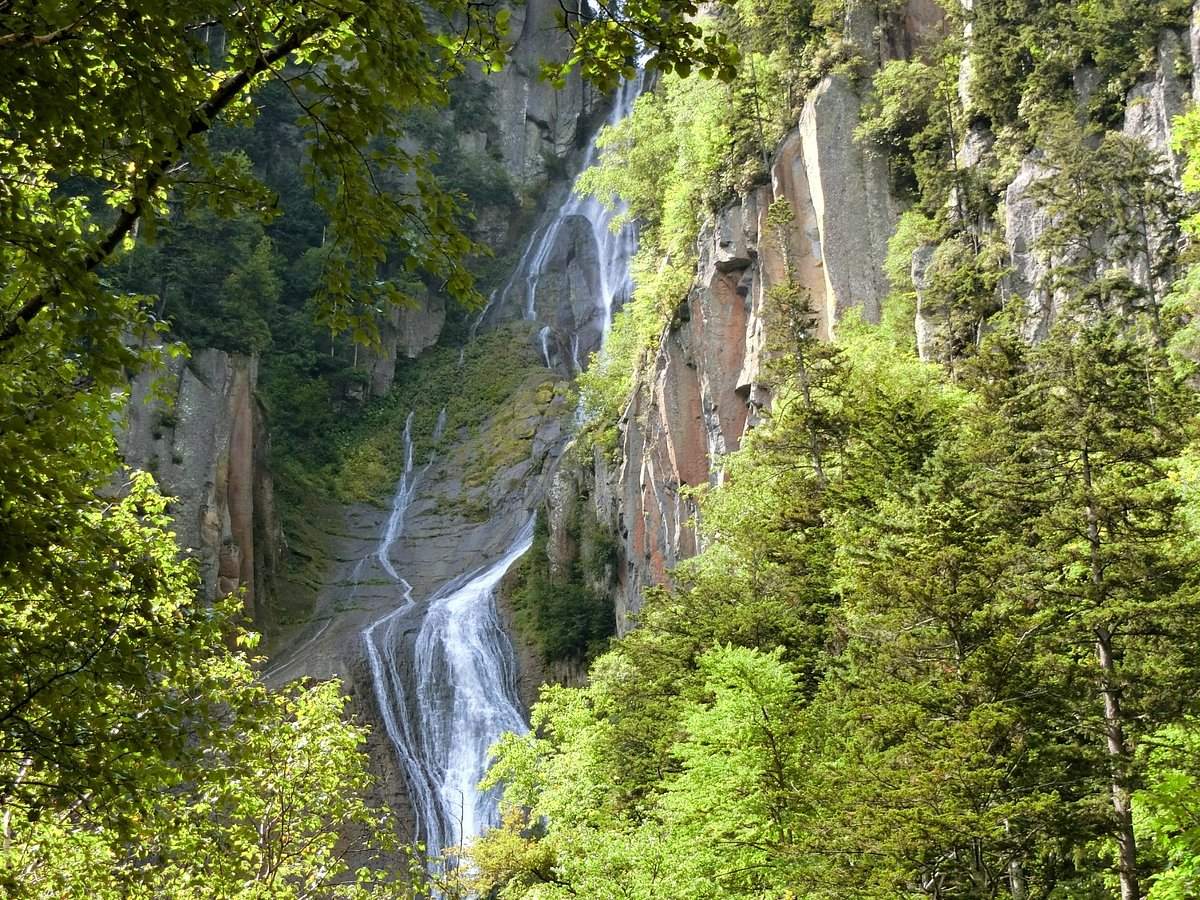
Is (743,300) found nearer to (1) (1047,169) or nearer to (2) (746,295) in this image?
(2) (746,295)

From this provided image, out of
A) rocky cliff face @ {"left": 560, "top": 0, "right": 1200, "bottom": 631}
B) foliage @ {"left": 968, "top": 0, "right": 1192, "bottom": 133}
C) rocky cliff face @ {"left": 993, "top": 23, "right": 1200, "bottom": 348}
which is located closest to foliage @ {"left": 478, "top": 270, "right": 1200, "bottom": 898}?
rocky cliff face @ {"left": 993, "top": 23, "right": 1200, "bottom": 348}

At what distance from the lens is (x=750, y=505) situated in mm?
22547

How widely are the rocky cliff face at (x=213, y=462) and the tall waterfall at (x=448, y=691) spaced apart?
601 centimetres

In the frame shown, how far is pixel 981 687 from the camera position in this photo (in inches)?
444

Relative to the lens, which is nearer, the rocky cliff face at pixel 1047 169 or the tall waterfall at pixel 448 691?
the rocky cliff face at pixel 1047 169

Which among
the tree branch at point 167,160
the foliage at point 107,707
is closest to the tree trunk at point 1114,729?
the foliage at point 107,707

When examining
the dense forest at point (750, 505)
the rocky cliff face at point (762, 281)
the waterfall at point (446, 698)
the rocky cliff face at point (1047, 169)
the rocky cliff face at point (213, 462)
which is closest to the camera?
the dense forest at point (750, 505)

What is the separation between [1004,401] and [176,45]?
14116mm

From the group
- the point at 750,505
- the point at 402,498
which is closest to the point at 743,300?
the point at 750,505

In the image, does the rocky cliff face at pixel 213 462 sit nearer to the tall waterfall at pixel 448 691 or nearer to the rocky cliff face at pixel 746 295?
the tall waterfall at pixel 448 691

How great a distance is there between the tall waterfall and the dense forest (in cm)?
174

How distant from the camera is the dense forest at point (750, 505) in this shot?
14.8 ft

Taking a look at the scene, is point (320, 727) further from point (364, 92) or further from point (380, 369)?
point (380, 369)

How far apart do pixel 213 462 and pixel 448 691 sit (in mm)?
13275
